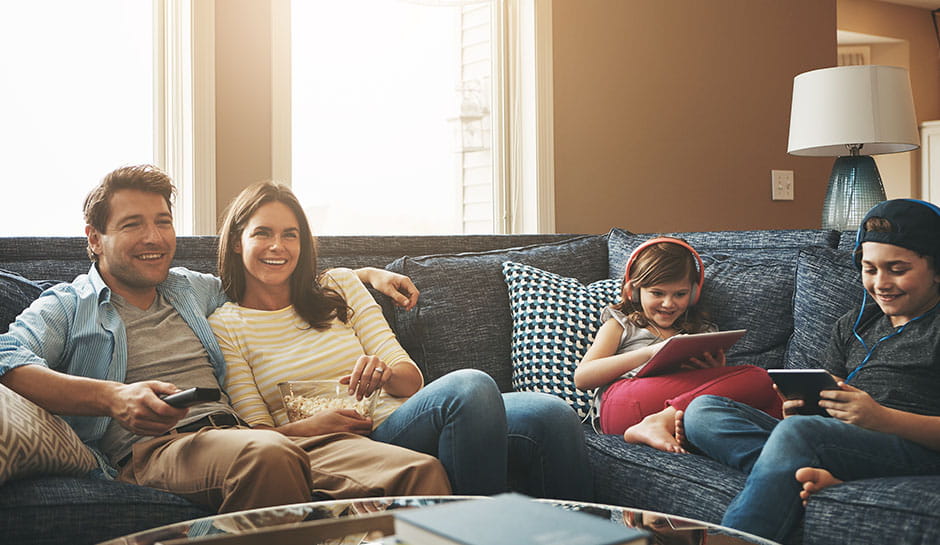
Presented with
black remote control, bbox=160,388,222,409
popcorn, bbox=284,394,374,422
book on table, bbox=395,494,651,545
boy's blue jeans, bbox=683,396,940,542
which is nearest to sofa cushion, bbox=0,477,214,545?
black remote control, bbox=160,388,222,409

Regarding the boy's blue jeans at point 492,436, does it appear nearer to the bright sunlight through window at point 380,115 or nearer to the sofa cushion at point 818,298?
the sofa cushion at point 818,298

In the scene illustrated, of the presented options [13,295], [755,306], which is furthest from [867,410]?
[13,295]

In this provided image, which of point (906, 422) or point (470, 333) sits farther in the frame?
point (470, 333)

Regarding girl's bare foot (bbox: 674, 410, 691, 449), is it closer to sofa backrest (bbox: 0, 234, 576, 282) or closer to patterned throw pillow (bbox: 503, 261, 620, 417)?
patterned throw pillow (bbox: 503, 261, 620, 417)

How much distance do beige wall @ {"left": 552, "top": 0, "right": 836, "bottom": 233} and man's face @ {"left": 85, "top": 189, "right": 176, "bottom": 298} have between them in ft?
5.83

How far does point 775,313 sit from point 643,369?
16.0 inches

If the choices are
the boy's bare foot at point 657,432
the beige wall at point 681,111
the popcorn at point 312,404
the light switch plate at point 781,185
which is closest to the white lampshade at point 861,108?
the beige wall at point 681,111

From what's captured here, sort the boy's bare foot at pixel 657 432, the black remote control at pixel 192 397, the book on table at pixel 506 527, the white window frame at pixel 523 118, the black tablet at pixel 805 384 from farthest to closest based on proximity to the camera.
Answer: the white window frame at pixel 523 118 < the boy's bare foot at pixel 657 432 < the black tablet at pixel 805 384 < the black remote control at pixel 192 397 < the book on table at pixel 506 527

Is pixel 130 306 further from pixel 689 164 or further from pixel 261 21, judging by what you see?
pixel 689 164

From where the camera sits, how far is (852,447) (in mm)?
1560

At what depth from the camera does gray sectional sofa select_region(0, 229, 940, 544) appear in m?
1.78

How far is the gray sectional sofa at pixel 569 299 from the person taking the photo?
5.84 ft

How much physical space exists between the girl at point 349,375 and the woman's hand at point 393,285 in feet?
0.27

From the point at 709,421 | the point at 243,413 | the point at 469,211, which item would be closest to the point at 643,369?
the point at 709,421
